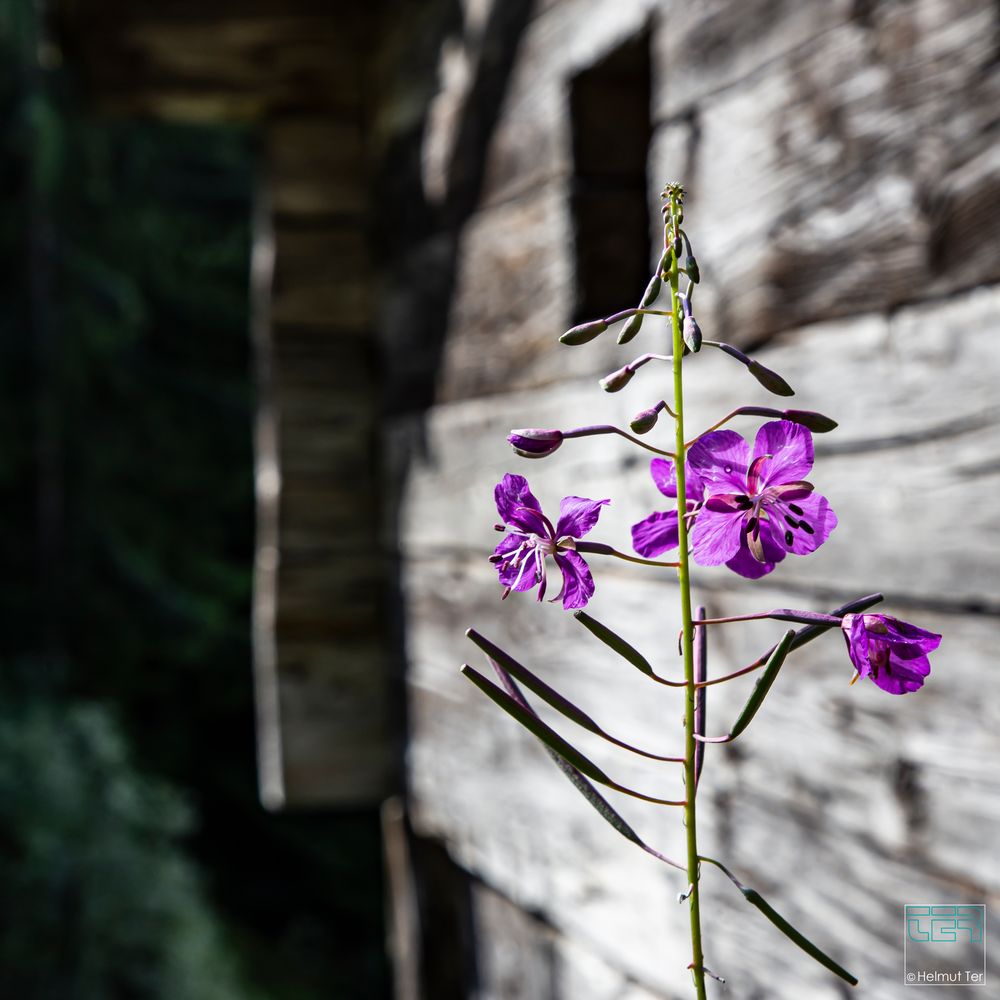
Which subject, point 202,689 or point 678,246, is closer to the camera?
point 678,246

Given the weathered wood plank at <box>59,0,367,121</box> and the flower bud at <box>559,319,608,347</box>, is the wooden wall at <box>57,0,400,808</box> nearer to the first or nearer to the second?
the weathered wood plank at <box>59,0,367,121</box>

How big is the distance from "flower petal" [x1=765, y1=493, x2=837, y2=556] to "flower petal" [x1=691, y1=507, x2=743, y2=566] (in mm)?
13

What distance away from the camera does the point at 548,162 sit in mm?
1481

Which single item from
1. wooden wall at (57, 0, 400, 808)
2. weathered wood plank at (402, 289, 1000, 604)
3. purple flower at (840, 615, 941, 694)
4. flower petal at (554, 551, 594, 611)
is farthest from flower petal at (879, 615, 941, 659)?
wooden wall at (57, 0, 400, 808)

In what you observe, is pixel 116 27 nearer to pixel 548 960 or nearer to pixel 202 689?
pixel 548 960

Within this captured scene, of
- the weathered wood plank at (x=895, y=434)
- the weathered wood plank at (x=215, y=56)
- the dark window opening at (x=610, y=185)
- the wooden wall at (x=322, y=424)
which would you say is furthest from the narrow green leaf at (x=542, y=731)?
the weathered wood plank at (x=215, y=56)

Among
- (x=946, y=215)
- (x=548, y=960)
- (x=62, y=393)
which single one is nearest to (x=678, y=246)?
(x=946, y=215)

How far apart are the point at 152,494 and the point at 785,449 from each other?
8.16 m

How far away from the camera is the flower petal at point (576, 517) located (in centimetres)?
45

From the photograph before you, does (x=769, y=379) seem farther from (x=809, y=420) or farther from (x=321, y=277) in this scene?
(x=321, y=277)

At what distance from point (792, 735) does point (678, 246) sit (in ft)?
2.44

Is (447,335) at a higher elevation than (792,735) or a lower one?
higher

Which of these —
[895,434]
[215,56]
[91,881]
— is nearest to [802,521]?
[895,434]

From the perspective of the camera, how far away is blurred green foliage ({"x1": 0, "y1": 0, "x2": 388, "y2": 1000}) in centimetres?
767
